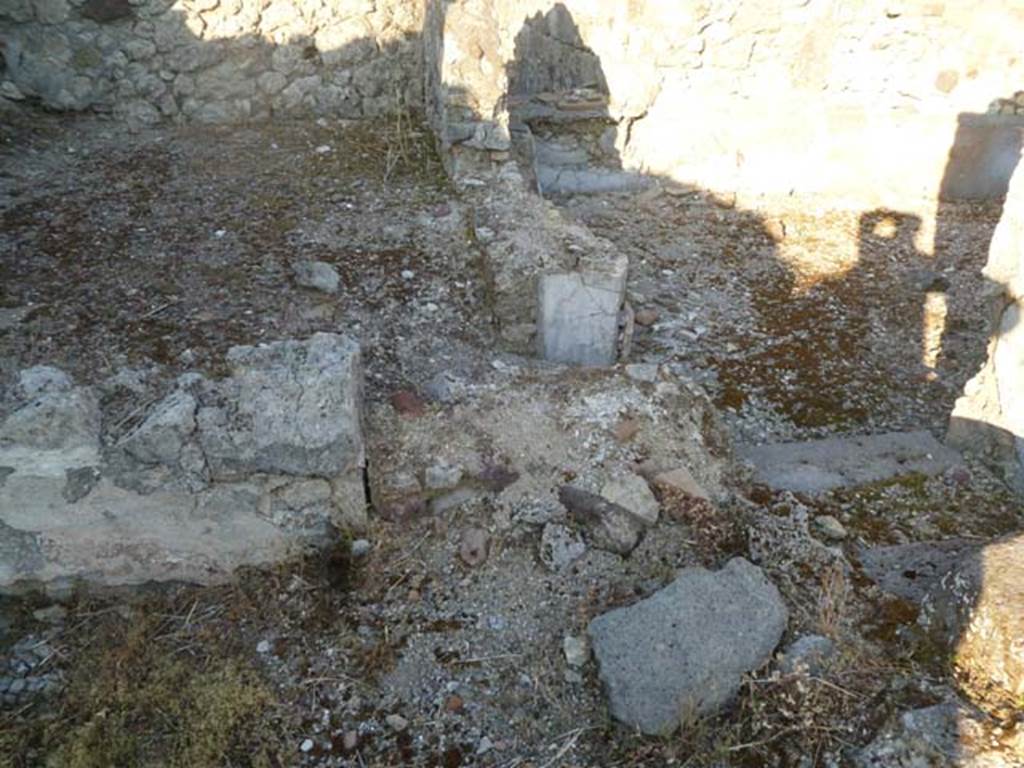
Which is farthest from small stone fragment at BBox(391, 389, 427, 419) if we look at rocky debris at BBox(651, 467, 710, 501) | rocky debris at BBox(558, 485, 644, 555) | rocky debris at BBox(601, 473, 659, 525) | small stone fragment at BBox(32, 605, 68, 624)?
small stone fragment at BBox(32, 605, 68, 624)

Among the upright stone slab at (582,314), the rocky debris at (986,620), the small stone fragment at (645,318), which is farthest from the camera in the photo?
the small stone fragment at (645,318)

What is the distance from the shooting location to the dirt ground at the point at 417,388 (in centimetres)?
227

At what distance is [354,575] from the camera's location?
273 cm

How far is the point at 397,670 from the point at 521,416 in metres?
0.99

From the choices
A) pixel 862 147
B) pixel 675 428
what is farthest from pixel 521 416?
pixel 862 147

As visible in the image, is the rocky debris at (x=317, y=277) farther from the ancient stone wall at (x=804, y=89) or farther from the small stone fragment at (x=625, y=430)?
the ancient stone wall at (x=804, y=89)

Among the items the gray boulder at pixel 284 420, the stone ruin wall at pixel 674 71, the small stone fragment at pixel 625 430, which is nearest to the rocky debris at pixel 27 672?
the gray boulder at pixel 284 420

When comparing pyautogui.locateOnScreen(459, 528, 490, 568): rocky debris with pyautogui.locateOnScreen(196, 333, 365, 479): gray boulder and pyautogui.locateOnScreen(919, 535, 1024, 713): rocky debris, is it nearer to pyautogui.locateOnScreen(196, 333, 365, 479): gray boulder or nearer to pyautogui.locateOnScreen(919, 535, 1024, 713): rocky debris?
pyautogui.locateOnScreen(196, 333, 365, 479): gray boulder

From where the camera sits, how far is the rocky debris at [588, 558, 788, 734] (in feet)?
7.27

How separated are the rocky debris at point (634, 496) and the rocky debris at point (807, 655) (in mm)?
603

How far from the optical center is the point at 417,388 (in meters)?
3.48

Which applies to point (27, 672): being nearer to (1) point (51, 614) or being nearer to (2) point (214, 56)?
(1) point (51, 614)

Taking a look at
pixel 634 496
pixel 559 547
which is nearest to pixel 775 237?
pixel 634 496

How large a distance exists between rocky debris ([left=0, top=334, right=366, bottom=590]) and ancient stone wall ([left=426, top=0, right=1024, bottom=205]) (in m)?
3.43
